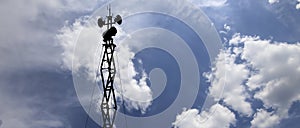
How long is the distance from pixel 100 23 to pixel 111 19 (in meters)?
2.26

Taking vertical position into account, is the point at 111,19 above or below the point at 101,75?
above

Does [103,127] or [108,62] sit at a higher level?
[108,62]

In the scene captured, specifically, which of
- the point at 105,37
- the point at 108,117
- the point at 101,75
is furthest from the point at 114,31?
the point at 108,117

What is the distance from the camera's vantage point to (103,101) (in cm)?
7238

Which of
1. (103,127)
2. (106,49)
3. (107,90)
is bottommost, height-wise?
(103,127)

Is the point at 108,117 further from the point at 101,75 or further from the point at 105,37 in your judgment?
the point at 105,37

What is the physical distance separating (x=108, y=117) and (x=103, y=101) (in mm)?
2804

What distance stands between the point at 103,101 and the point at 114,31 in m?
12.2

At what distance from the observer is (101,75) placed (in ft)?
238

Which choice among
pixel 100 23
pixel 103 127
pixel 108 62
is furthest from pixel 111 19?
pixel 103 127

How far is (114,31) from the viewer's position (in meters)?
68.4

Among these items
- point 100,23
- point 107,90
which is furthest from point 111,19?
point 107,90

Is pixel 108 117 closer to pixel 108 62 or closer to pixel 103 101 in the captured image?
pixel 103 101

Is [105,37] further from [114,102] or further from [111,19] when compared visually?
[114,102]
